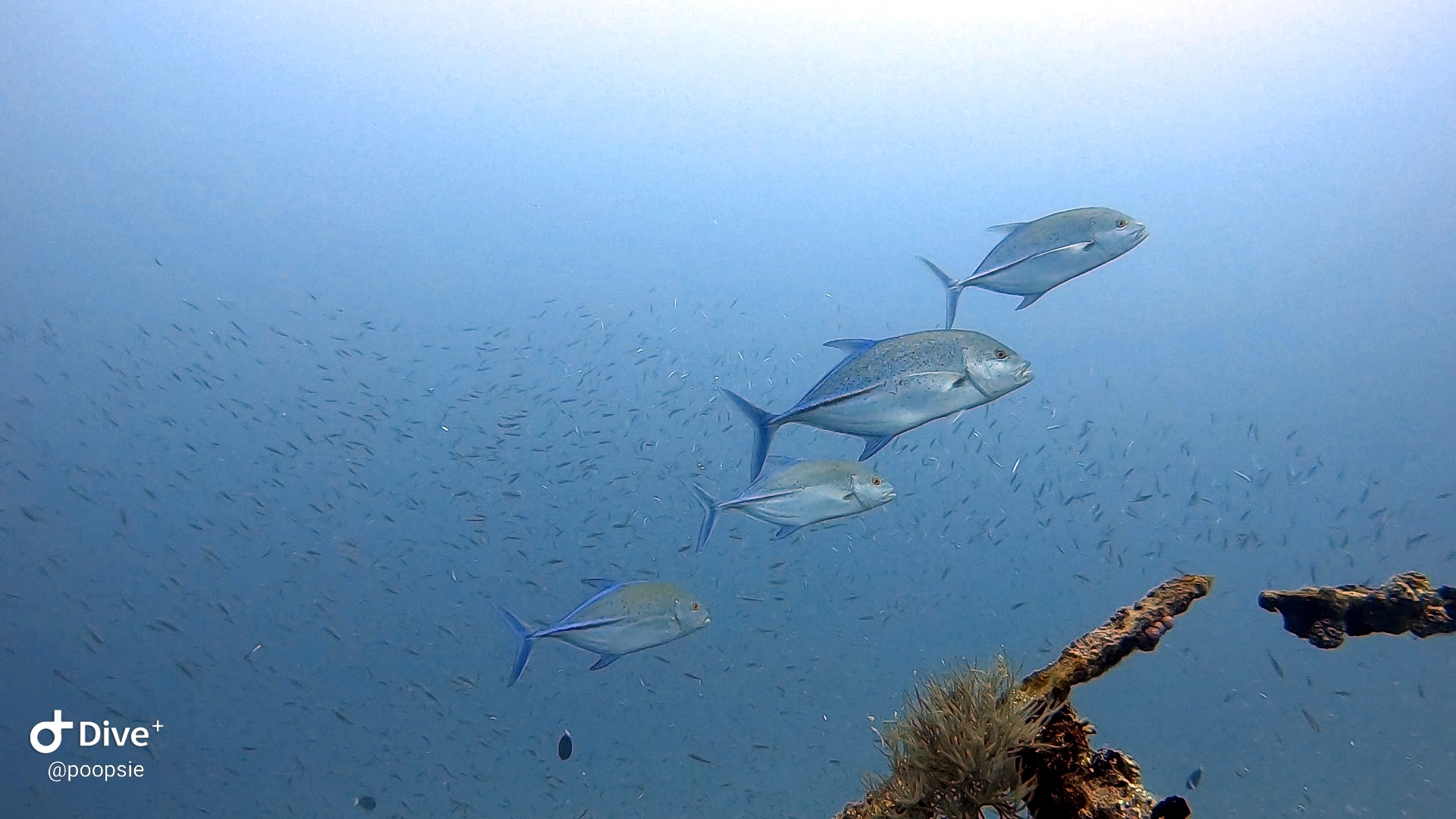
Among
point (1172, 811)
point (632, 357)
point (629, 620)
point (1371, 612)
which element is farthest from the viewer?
point (632, 357)

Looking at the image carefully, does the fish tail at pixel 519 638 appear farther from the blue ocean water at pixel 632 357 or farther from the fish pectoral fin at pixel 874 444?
the blue ocean water at pixel 632 357

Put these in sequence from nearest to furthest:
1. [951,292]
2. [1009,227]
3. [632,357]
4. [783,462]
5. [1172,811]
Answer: [1172,811], [1009,227], [951,292], [783,462], [632,357]

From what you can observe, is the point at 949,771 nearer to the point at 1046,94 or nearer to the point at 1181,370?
the point at 1046,94

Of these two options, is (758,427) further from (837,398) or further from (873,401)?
(873,401)

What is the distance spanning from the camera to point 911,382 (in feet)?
11.5

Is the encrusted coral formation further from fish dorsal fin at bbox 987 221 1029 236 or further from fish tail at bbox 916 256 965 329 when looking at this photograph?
fish dorsal fin at bbox 987 221 1029 236

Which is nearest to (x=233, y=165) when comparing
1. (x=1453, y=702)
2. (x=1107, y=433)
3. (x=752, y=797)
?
(x=752, y=797)

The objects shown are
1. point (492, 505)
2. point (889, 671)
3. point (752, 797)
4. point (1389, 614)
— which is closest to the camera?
point (1389, 614)

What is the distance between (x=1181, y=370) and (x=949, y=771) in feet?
111

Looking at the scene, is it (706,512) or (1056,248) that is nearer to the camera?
(1056,248)

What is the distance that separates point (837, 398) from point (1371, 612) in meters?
2.68

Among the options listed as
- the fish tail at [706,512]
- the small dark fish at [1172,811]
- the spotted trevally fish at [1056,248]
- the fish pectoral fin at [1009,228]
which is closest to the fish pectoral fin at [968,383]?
the spotted trevally fish at [1056,248]

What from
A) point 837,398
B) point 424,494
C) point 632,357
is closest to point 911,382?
point 837,398

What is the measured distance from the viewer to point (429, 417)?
88.3 feet
